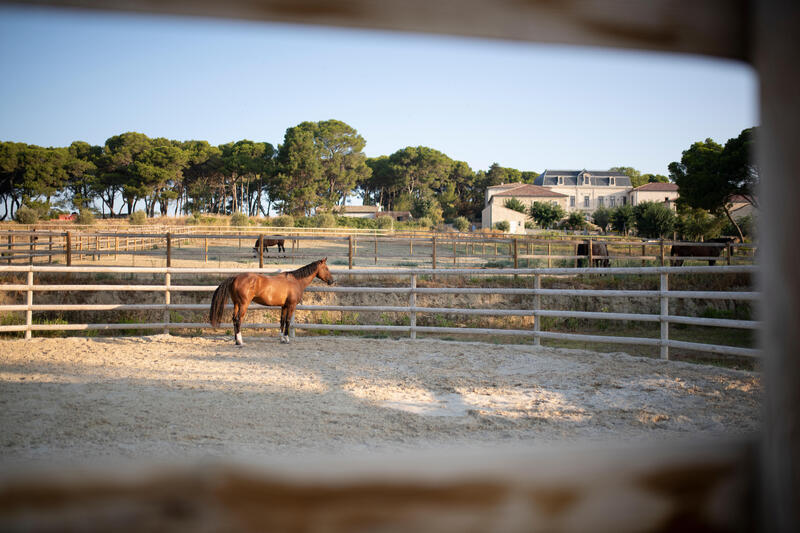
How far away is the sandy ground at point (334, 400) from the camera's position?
3232 millimetres

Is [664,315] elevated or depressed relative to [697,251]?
depressed

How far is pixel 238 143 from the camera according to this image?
53656mm

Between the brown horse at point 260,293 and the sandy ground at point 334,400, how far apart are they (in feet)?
1.81

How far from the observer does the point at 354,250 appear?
21.8m

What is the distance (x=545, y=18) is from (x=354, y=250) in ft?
70.1

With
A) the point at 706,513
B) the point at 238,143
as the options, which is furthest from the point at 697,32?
the point at 238,143

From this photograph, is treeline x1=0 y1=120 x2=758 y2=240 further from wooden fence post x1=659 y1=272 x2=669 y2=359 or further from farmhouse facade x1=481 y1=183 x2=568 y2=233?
wooden fence post x1=659 y1=272 x2=669 y2=359

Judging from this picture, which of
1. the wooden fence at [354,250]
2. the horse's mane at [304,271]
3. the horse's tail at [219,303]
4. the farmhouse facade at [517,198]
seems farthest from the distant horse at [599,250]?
the farmhouse facade at [517,198]

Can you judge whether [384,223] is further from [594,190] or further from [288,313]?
[594,190]

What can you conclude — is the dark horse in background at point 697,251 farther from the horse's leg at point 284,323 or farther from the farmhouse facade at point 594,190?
the farmhouse facade at point 594,190

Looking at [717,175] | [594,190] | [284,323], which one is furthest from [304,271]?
[594,190]

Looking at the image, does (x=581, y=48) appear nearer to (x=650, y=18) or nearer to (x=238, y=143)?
(x=650, y=18)

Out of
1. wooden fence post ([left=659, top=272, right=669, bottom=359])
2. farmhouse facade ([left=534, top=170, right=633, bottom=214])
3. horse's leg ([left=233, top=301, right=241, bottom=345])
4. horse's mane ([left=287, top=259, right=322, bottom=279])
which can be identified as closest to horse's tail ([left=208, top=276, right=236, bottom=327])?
horse's leg ([left=233, top=301, right=241, bottom=345])

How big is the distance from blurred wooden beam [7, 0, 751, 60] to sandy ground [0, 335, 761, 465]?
290 cm
